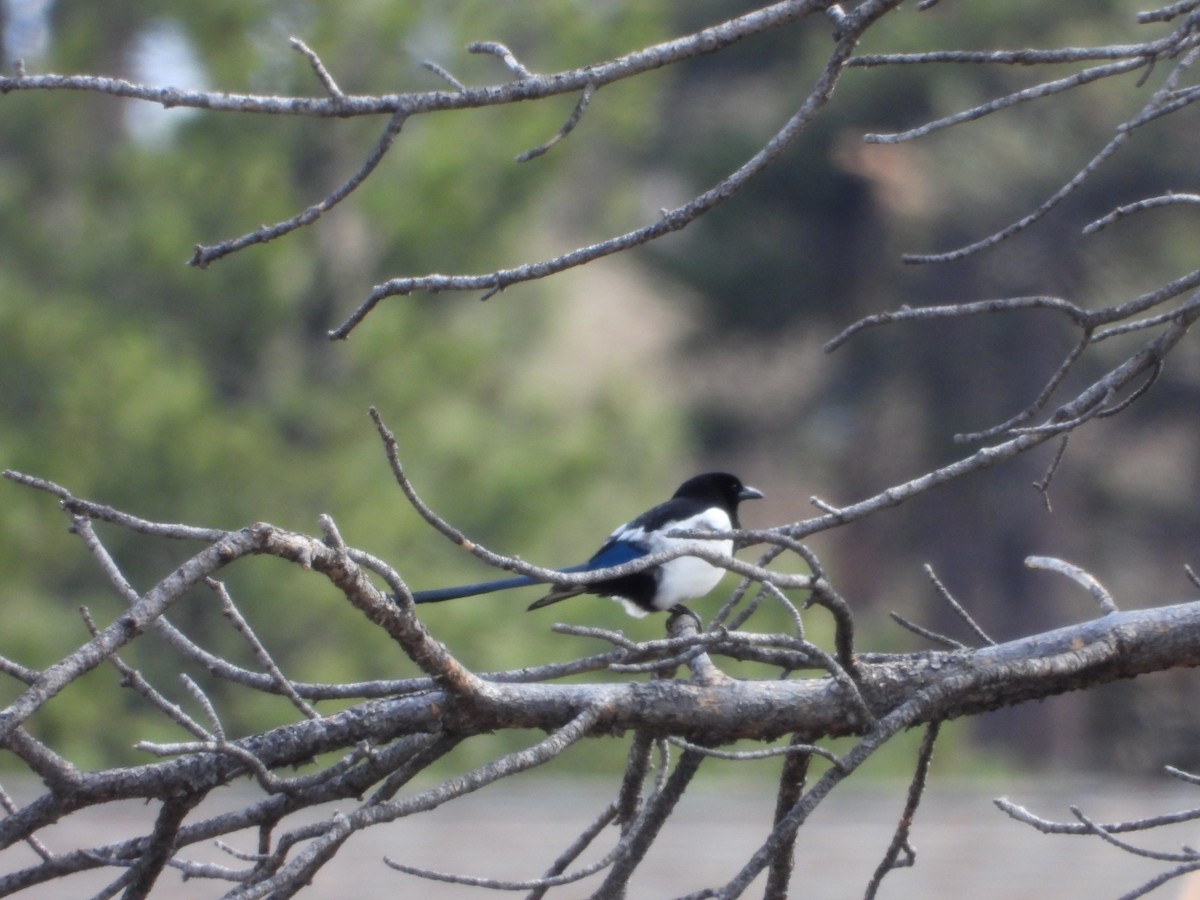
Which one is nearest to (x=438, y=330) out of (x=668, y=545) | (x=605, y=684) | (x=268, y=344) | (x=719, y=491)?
(x=268, y=344)

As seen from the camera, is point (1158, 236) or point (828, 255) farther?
point (828, 255)

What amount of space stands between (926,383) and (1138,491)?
96.2 inches

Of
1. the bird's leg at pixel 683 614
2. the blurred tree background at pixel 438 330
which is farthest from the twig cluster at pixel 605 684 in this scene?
the blurred tree background at pixel 438 330

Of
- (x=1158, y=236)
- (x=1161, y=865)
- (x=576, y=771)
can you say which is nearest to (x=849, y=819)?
(x=1161, y=865)

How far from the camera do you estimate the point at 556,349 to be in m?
14.1

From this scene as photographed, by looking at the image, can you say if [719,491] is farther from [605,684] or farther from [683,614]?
[605,684]

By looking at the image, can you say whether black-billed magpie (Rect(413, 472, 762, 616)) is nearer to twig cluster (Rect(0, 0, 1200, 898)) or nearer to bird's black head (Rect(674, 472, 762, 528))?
bird's black head (Rect(674, 472, 762, 528))

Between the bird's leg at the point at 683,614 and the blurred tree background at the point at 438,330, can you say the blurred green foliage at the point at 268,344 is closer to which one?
the blurred tree background at the point at 438,330

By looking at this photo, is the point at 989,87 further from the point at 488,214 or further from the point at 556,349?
the point at 488,214

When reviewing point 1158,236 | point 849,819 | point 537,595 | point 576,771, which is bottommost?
point 849,819

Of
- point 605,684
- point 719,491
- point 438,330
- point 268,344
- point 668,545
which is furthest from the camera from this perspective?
point 438,330

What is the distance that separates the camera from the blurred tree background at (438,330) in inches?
405

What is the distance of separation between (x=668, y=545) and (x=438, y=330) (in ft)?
25.6

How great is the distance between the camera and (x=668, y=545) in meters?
3.83
